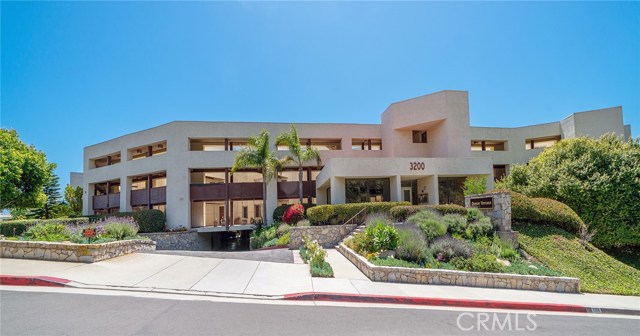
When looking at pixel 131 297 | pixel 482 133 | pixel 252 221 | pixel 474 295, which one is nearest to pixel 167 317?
pixel 131 297

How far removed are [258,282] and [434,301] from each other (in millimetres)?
4639

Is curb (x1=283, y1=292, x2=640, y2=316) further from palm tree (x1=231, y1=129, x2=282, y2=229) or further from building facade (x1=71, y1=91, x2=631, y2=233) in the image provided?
palm tree (x1=231, y1=129, x2=282, y2=229)

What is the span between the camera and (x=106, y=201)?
3084 centimetres

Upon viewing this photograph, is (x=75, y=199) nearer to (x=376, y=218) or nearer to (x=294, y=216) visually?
(x=294, y=216)

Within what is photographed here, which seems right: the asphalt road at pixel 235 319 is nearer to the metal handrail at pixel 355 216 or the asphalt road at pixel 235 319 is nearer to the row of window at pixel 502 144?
the metal handrail at pixel 355 216

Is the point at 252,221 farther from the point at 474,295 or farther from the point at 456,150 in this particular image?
the point at 474,295

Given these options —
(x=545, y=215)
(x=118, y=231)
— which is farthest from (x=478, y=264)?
(x=118, y=231)

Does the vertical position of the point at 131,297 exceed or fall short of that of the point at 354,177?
it falls short

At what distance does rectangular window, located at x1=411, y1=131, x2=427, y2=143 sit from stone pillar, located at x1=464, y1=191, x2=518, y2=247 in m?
12.5

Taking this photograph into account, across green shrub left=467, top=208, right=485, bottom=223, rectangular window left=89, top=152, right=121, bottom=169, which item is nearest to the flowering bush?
green shrub left=467, top=208, right=485, bottom=223

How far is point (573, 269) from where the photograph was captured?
11.6m

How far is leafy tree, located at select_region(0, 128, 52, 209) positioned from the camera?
22.1 meters

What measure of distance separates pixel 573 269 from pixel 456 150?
1332 cm

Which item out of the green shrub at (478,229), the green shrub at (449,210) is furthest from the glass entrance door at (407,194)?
the green shrub at (478,229)
